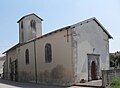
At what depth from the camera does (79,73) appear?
23.4 m

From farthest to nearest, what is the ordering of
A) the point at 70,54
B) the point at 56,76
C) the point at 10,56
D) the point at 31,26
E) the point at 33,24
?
1. the point at 10,56
2. the point at 33,24
3. the point at 31,26
4. the point at 56,76
5. the point at 70,54

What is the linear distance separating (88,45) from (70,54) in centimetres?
266

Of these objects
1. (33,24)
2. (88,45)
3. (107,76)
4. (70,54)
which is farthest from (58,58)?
(33,24)

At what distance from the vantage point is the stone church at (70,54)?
2352cm

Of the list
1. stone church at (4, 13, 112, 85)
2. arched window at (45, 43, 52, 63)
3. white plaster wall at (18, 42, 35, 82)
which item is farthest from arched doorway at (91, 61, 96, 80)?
white plaster wall at (18, 42, 35, 82)

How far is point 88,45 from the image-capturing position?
25.0 m

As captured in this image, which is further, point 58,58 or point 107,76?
point 58,58

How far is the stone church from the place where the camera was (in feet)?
77.2

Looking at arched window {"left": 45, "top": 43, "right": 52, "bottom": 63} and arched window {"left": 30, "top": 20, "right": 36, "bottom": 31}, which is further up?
arched window {"left": 30, "top": 20, "right": 36, "bottom": 31}

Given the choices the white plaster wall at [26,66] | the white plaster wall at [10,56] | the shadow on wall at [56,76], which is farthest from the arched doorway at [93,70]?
the white plaster wall at [10,56]

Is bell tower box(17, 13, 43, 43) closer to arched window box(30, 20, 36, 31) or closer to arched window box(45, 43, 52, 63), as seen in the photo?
arched window box(30, 20, 36, 31)

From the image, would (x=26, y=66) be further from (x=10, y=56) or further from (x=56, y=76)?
(x=10, y=56)

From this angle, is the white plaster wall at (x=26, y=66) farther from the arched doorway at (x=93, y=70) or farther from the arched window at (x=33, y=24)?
the arched doorway at (x=93, y=70)

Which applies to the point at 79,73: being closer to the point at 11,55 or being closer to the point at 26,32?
the point at 26,32
